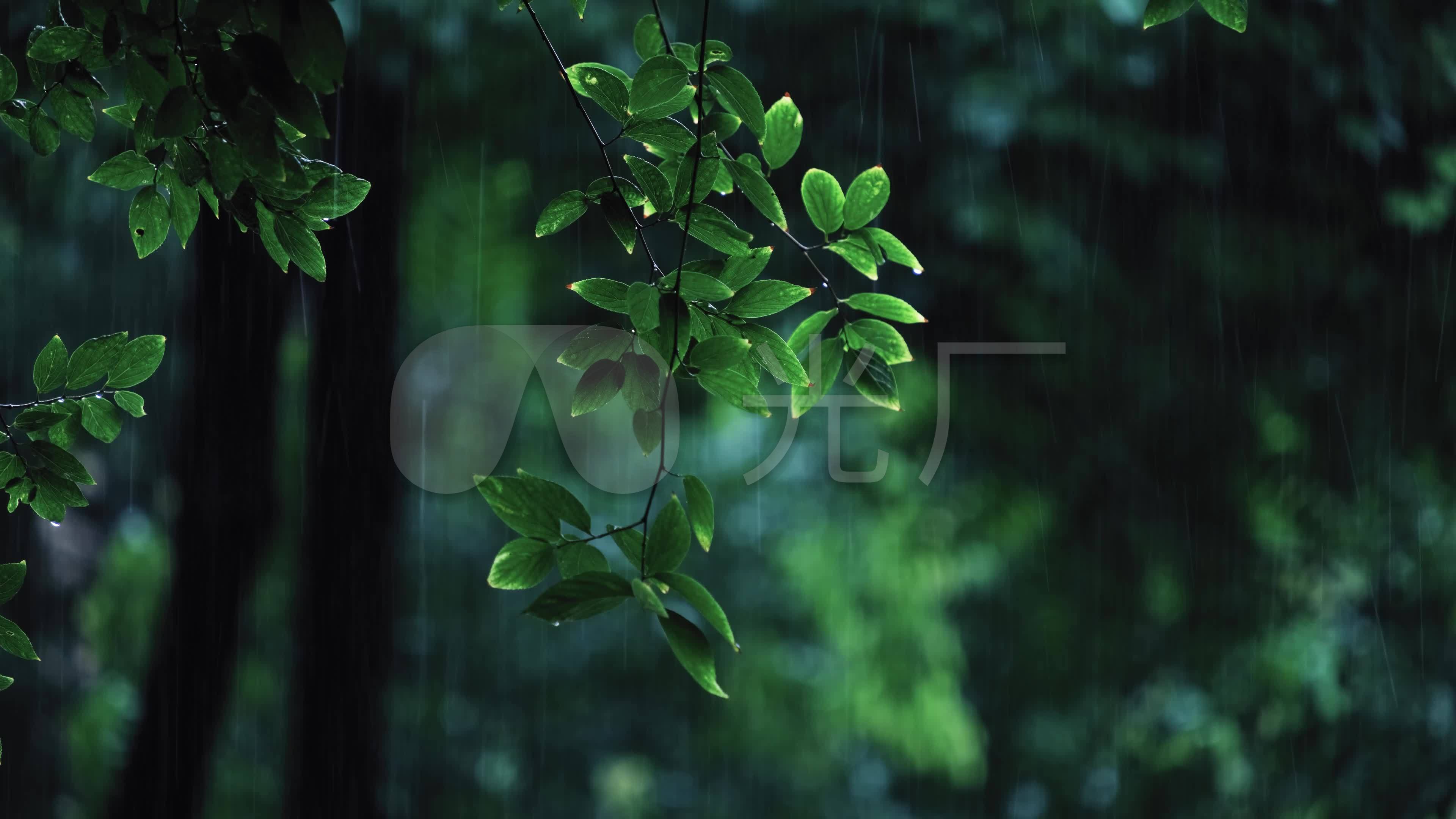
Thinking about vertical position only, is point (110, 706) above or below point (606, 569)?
below

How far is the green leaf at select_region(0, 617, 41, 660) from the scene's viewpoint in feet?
2.23

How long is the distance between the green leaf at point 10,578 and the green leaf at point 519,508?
1.76 feet

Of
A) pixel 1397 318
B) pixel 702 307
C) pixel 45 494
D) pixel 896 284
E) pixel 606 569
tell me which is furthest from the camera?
pixel 1397 318

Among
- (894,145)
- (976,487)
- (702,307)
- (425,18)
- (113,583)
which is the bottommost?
(113,583)

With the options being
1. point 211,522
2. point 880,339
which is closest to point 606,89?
point 880,339

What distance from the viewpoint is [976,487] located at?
10.3ft

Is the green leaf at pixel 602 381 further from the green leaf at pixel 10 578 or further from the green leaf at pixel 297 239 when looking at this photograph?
the green leaf at pixel 10 578

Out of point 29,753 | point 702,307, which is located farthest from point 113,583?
point 702,307

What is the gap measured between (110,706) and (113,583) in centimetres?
42

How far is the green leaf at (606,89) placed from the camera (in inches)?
23.2

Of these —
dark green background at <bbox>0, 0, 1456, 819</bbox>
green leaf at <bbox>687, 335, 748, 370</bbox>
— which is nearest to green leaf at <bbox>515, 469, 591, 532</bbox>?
green leaf at <bbox>687, 335, 748, 370</bbox>

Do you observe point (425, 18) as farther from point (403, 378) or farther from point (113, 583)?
point (113, 583)

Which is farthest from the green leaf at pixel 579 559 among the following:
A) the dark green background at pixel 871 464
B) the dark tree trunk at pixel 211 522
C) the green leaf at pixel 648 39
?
the dark tree trunk at pixel 211 522

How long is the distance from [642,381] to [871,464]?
8.14ft
